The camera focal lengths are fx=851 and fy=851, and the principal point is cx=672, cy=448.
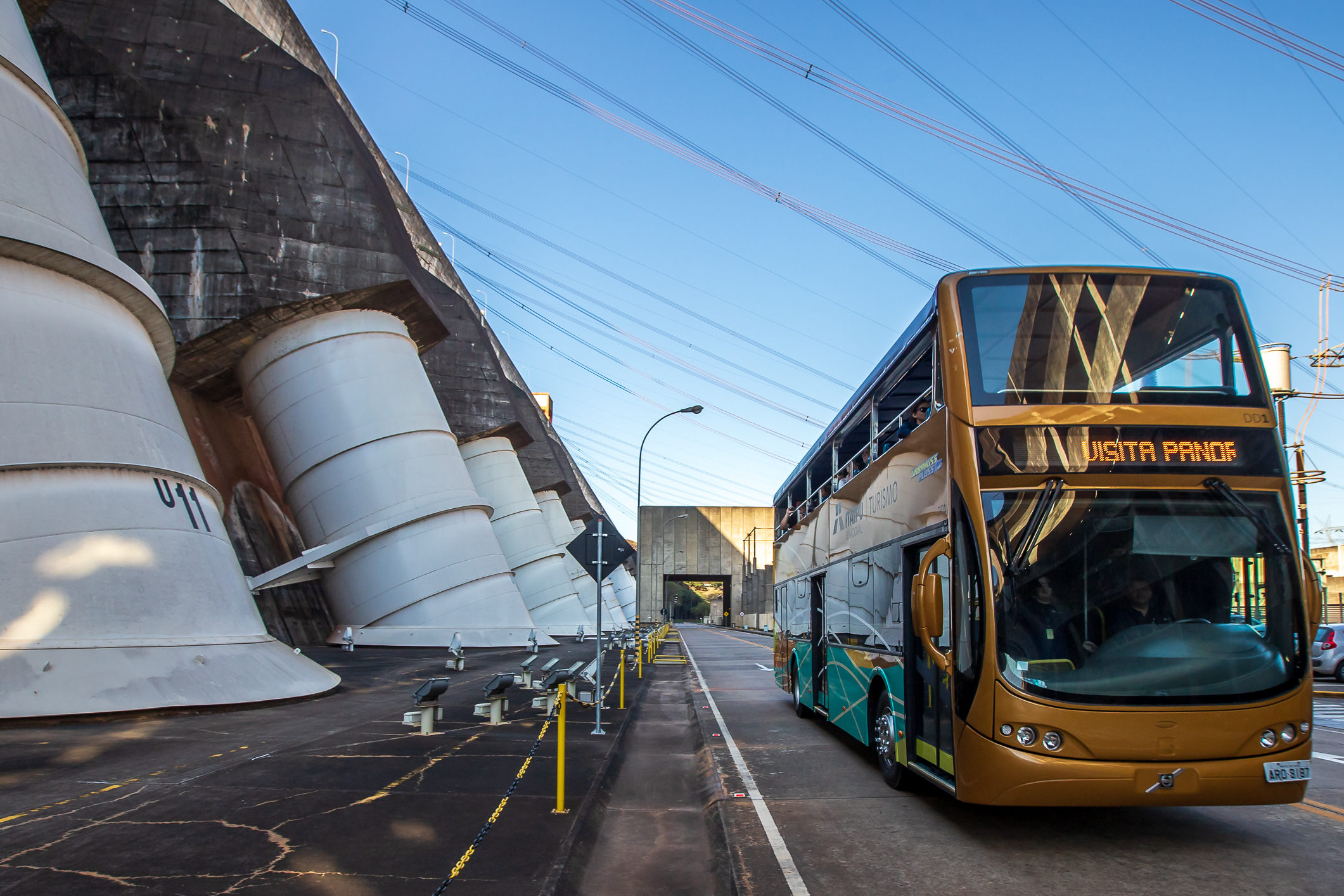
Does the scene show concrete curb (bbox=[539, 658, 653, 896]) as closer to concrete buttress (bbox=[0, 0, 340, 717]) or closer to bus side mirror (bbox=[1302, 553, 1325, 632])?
bus side mirror (bbox=[1302, 553, 1325, 632])

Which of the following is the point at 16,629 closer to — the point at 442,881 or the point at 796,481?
the point at 442,881

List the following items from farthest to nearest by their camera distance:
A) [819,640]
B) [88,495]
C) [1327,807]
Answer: [88,495] < [819,640] < [1327,807]

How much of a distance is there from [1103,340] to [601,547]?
7285mm

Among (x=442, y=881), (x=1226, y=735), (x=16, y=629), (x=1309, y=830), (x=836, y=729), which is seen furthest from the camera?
(x=836, y=729)

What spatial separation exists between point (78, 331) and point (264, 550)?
17.0 m

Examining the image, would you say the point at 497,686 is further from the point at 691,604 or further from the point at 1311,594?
the point at 691,604

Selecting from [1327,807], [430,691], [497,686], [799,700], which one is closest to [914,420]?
[1327,807]

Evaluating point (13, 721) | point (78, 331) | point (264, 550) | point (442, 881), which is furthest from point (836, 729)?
point (264, 550)

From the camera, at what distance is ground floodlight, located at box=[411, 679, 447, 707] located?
38.1ft

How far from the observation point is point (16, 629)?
39.5 ft

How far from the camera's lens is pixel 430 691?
38.5 ft

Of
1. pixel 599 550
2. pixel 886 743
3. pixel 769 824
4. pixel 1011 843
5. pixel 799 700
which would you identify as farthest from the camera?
pixel 799 700

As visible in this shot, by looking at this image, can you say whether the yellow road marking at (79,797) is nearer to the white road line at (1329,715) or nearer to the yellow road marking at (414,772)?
the yellow road marking at (414,772)

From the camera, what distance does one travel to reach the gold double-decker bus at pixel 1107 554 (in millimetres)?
5977
